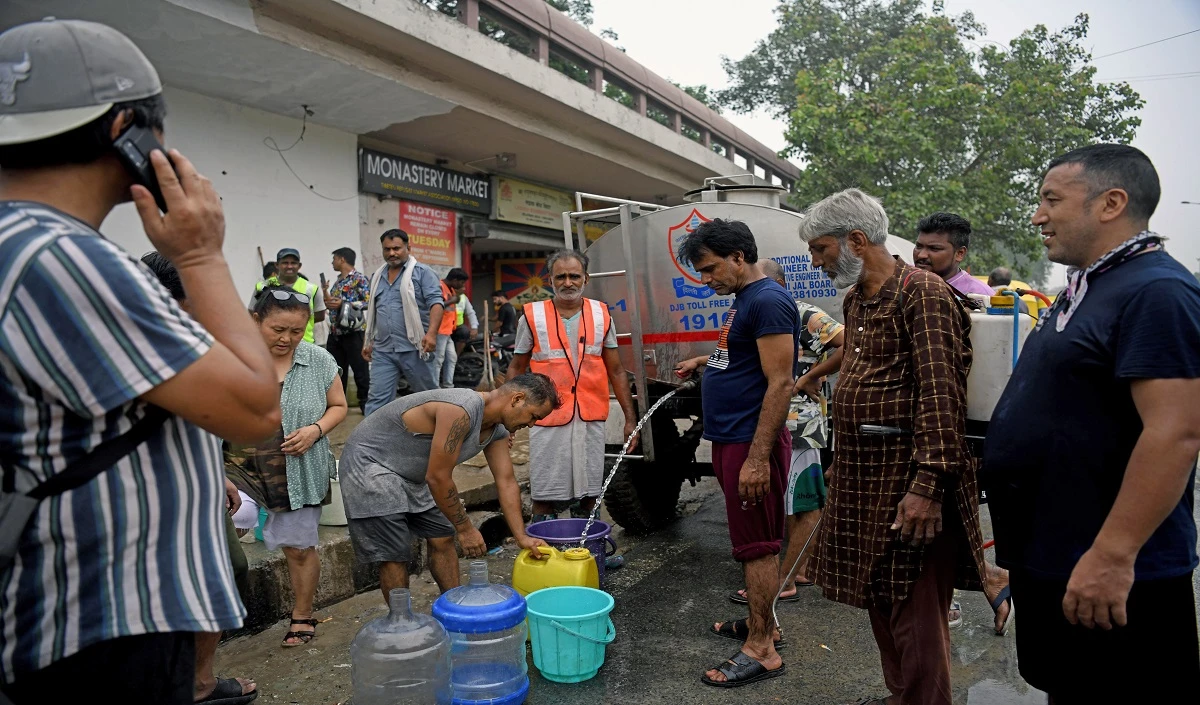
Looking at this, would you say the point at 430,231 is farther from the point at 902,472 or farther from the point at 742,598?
the point at 902,472

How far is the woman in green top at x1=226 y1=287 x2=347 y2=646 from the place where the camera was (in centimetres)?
342

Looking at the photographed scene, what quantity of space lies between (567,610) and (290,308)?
5.85ft

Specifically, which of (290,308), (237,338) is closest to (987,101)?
(290,308)

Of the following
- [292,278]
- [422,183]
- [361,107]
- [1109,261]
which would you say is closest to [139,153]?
[1109,261]

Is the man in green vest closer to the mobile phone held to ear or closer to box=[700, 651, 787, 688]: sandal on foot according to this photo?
box=[700, 651, 787, 688]: sandal on foot

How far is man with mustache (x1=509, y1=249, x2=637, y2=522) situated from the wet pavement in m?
0.62

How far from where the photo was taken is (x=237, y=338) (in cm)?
120

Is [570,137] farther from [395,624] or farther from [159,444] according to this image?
[159,444]

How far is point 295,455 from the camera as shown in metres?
3.50

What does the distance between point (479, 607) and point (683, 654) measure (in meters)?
1.07

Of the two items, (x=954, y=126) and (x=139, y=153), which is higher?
(x=954, y=126)

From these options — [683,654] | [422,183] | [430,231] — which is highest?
[422,183]

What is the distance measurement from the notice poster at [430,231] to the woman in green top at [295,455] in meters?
6.20

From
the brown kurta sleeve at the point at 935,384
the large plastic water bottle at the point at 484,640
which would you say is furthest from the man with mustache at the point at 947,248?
the large plastic water bottle at the point at 484,640
